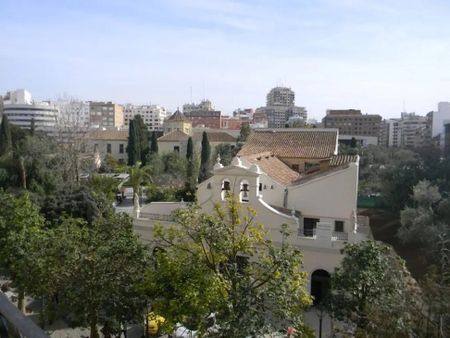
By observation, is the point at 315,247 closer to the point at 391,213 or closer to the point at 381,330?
the point at 381,330

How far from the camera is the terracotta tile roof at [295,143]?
25969 mm

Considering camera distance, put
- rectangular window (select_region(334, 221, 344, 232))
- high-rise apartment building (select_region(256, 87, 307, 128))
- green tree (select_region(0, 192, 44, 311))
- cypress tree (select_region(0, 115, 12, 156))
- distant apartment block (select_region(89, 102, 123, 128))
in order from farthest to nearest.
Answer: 1. high-rise apartment building (select_region(256, 87, 307, 128))
2. distant apartment block (select_region(89, 102, 123, 128))
3. cypress tree (select_region(0, 115, 12, 156))
4. rectangular window (select_region(334, 221, 344, 232))
5. green tree (select_region(0, 192, 44, 311))

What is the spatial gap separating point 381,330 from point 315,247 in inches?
319

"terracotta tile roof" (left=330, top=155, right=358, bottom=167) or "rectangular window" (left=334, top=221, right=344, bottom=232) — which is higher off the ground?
"terracotta tile roof" (left=330, top=155, right=358, bottom=167)

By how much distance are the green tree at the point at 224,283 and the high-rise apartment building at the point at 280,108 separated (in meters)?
130

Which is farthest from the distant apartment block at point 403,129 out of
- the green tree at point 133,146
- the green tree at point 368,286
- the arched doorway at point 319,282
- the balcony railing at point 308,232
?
the green tree at point 368,286

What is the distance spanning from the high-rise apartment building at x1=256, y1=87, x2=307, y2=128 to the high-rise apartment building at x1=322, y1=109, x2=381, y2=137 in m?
33.3

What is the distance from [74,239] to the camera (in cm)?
1218

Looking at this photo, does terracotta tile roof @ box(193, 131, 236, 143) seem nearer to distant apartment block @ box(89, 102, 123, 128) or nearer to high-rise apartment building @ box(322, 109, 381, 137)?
high-rise apartment building @ box(322, 109, 381, 137)

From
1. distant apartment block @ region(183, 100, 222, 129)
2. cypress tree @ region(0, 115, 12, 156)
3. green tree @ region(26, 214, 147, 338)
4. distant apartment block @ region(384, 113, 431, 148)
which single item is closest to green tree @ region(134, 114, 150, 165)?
cypress tree @ region(0, 115, 12, 156)

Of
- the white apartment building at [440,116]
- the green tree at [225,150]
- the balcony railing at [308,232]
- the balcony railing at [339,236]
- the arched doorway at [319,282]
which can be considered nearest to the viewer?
the arched doorway at [319,282]

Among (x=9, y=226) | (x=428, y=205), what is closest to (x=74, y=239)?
(x=9, y=226)

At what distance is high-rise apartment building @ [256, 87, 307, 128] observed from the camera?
484 feet

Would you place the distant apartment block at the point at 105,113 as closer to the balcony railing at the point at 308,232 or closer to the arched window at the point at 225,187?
the arched window at the point at 225,187
